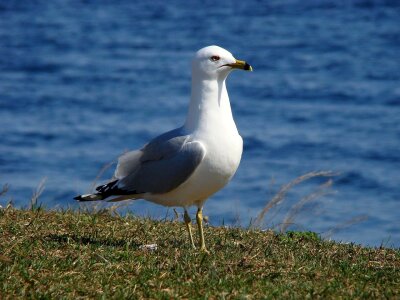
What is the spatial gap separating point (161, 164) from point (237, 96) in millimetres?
13329

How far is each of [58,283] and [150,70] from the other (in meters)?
17.2

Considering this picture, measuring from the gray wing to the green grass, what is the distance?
438mm

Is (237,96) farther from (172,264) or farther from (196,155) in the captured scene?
(172,264)

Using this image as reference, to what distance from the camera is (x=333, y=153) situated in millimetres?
17422

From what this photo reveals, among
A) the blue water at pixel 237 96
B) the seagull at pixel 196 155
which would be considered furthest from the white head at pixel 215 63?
the blue water at pixel 237 96

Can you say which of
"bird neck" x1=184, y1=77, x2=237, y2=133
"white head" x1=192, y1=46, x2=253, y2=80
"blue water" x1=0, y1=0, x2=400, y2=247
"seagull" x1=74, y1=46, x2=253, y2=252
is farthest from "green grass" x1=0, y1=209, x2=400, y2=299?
"blue water" x1=0, y1=0, x2=400, y2=247

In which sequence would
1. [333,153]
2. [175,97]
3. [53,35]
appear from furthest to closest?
[53,35], [175,97], [333,153]

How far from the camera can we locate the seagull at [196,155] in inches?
289

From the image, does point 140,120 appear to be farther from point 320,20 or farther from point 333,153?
point 320,20

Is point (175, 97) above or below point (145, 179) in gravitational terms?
below

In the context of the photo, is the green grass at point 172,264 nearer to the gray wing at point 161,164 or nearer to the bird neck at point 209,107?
the gray wing at point 161,164

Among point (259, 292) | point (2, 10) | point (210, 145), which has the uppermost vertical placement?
point (210, 145)

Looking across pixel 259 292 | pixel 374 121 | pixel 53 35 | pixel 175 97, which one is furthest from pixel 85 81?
pixel 259 292

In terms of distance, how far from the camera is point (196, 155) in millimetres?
7305
